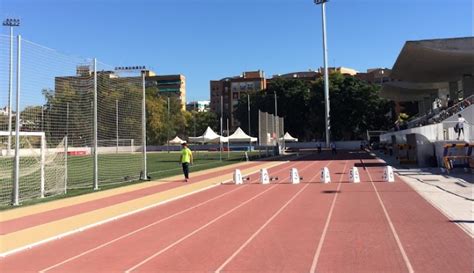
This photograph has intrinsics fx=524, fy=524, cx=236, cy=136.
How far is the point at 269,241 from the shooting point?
9.39 metres

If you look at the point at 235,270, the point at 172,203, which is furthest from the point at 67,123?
the point at 235,270

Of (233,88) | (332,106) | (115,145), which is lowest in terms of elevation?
(115,145)

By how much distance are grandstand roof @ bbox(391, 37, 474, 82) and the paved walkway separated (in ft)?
67.3

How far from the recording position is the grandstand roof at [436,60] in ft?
140

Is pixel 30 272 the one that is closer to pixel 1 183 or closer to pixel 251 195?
pixel 251 195

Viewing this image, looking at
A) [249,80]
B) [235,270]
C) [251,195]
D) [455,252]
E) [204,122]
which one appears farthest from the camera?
[249,80]

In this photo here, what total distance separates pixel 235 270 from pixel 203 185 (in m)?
14.5

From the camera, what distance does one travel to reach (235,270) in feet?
24.1

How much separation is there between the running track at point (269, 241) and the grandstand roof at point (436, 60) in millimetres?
31485

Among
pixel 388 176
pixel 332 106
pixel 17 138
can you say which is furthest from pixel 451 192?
pixel 332 106

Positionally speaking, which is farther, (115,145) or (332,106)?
(332,106)

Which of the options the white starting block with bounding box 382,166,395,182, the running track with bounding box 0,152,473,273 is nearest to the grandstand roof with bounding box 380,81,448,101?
the white starting block with bounding box 382,166,395,182

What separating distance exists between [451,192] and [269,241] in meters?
9.80

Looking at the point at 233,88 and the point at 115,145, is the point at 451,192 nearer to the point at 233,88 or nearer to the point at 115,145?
the point at 115,145
